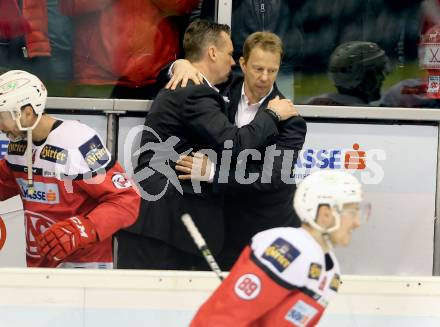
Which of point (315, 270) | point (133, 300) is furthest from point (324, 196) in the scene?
point (133, 300)

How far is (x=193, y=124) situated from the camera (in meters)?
4.44

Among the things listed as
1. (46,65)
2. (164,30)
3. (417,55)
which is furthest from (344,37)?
(46,65)

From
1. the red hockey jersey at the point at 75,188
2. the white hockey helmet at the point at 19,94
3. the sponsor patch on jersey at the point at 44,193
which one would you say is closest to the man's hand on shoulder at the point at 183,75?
the red hockey jersey at the point at 75,188

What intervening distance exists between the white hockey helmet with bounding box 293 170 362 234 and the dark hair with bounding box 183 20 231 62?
1.61 meters

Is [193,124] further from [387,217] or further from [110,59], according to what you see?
[387,217]

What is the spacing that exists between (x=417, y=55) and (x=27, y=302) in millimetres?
2385

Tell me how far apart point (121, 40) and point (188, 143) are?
824mm

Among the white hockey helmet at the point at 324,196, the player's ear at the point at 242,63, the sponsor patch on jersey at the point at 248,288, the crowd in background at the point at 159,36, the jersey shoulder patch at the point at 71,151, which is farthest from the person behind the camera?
the crowd in background at the point at 159,36

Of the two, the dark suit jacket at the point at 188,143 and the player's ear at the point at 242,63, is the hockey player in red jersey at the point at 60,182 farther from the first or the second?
the player's ear at the point at 242,63

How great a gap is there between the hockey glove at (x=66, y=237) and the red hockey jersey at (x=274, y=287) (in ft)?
3.76

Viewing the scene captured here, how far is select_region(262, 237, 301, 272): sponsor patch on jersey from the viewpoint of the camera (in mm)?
2982

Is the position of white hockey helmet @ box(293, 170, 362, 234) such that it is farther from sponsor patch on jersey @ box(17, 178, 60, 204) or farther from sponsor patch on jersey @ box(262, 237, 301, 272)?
sponsor patch on jersey @ box(17, 178, 60, 204)

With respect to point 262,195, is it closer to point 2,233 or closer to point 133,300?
point 133,300

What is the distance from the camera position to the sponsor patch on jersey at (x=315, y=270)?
9.96 feet
